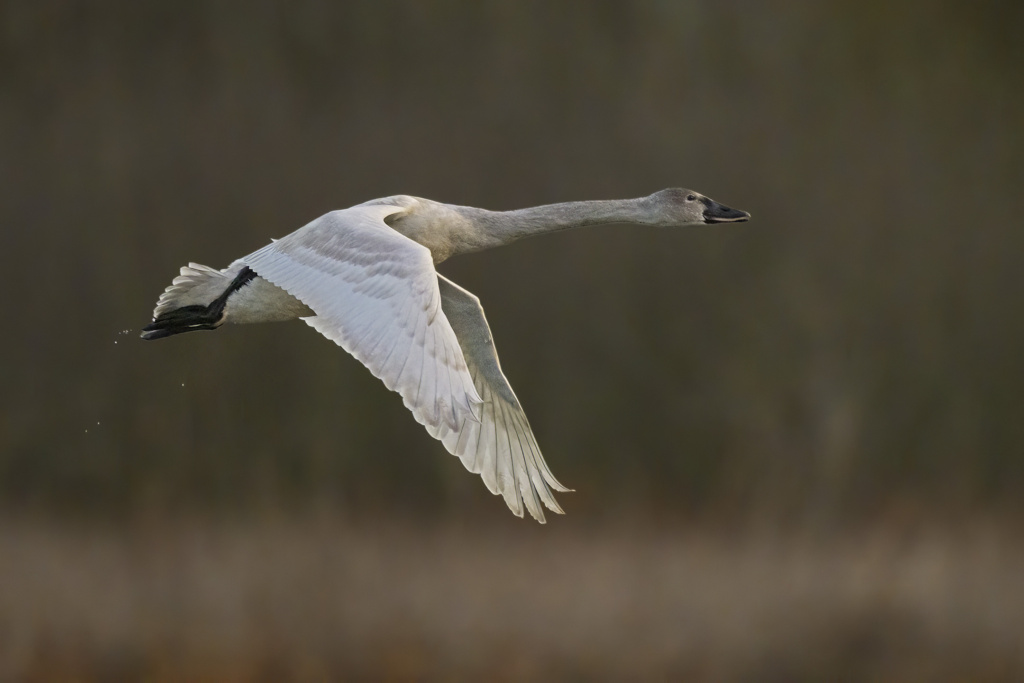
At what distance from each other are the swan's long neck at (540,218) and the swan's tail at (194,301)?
0.97 meters

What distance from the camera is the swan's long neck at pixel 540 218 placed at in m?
5.40

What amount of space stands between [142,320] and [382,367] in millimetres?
6356

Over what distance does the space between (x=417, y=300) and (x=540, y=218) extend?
1.35 meters

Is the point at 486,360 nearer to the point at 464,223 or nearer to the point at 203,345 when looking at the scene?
the point at 464,223

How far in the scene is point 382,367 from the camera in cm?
412

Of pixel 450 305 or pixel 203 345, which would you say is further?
pixel 203 345

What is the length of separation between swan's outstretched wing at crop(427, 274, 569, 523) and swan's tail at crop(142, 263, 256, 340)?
0.90 metres

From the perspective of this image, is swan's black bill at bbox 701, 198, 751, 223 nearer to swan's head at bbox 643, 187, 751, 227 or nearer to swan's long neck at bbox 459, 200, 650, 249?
swan's head at bbox 643, 187, 751, 227

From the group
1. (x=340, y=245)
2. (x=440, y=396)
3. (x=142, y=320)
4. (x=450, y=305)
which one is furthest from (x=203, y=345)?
(x=440, y=396)

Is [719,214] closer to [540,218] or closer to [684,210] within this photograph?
[684,210]

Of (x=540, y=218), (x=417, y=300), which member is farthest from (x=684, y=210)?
(x=417, y=300)

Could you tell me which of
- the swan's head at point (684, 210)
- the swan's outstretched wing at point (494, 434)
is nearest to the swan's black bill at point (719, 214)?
the swan's head at point (684, 210)

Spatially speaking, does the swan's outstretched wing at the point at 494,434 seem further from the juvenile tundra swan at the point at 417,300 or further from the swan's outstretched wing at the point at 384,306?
the swan's outstretched wing at the point at 384,306

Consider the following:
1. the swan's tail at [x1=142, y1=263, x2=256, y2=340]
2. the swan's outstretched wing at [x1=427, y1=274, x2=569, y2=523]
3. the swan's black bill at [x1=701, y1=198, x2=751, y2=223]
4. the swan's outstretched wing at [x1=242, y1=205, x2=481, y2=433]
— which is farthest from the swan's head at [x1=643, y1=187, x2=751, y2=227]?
the swan's tail at [x1=142, y1=263, x2=256, y2=340]
